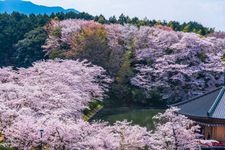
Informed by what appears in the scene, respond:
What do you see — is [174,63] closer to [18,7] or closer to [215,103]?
[215,103]

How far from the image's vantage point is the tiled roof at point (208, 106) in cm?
2616

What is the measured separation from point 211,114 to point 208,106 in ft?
3.17

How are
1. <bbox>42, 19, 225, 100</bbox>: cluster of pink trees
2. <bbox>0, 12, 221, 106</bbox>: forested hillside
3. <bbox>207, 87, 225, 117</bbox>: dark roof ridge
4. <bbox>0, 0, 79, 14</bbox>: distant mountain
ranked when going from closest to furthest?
<bbox>207, 87, 225, 117</bbox>: dark roof ridge
<bbox>42, 19, 225, 100</bbox>: cluster of pink trees
<bbox>0, 12, 221, 106</bbox>: forested hillside
<bbox>0, 0, 79, 14</bbox>: distant mountain

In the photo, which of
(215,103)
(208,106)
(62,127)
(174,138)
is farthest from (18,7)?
(62,127)

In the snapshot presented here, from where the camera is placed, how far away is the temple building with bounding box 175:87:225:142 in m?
26.1

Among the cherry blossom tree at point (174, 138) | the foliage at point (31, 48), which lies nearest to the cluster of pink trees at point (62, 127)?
the cherry blossom tree at point (174, 138)

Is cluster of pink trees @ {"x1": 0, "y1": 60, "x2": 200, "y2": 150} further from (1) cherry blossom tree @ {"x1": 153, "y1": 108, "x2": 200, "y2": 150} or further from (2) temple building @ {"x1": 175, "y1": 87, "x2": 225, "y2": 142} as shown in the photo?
(2) temple building @ {"x1": 175, "y1": 87, "x2": 225, "y2": 142}

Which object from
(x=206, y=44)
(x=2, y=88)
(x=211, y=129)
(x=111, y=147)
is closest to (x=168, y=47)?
(x=206, y=44)

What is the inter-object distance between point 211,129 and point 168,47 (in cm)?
2070

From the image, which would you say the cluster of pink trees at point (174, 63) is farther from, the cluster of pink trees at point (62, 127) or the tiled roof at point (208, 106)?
the cluster of pink trees at point (62, 127)

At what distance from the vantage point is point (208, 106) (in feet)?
88.4

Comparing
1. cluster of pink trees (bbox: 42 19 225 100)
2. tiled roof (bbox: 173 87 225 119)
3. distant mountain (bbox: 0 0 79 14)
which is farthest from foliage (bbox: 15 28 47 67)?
distant mountain (bbox: 0 0 79 14)

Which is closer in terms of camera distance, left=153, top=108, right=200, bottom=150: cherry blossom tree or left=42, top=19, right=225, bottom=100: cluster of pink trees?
left=153, top=108, right=200, bottom=150: cherry blossom tree

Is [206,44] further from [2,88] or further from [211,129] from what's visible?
[2,88]
